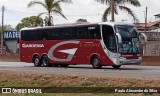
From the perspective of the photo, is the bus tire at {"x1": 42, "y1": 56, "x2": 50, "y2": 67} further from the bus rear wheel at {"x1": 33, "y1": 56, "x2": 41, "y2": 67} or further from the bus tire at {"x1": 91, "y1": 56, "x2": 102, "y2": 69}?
the bus tire at {"x1": 91, "y1": 56, "x2": 102, "y2": 69}

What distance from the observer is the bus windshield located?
28734 mm

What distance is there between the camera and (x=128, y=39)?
2897 cm

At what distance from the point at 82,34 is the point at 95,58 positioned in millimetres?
1989

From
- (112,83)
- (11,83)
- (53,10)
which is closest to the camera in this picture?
(112,83)

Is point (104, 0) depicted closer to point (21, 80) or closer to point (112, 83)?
point (21, 80)

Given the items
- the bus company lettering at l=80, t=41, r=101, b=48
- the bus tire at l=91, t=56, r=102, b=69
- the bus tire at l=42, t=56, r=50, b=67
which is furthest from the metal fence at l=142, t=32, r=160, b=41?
the bus tire at l=91, t=56, r=102, b=69

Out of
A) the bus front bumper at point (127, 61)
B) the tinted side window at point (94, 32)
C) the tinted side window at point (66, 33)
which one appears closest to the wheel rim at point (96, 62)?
the tinted side window at point (94, 32)

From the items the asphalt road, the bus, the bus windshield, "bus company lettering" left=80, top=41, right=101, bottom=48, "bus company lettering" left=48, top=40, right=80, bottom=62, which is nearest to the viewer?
the asphalt road

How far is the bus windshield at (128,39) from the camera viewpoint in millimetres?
28734

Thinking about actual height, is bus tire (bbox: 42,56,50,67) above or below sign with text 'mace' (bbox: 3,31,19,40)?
below

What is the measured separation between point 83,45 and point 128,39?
361 cm

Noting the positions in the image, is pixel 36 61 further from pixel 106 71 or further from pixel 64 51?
pixel 106 71

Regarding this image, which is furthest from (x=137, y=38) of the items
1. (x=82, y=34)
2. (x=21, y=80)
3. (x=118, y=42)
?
(x=21, y=80)

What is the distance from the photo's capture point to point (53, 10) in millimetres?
51938
